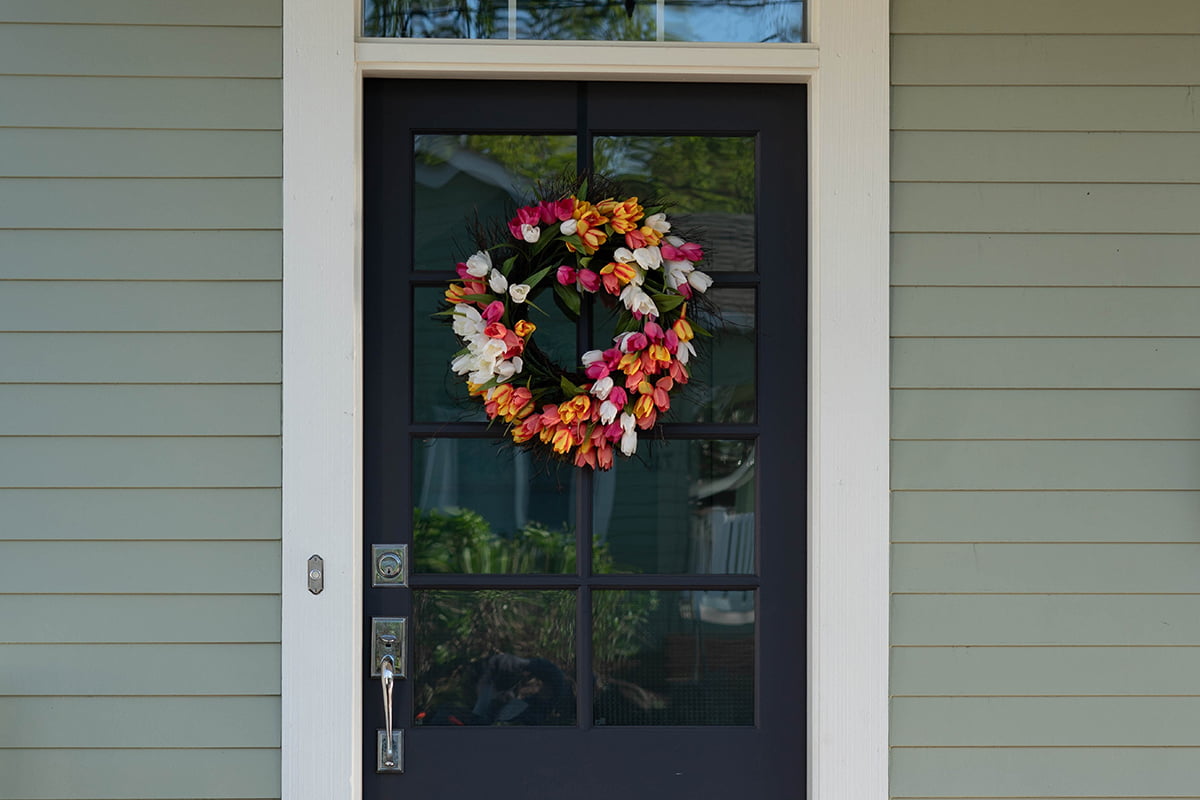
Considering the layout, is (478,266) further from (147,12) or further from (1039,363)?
(1039,363)

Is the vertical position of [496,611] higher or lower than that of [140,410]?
lower

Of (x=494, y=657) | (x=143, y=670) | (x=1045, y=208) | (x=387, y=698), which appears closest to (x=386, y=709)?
(x=387, y=698)

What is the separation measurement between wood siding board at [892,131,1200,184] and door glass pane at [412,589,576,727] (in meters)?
1.13

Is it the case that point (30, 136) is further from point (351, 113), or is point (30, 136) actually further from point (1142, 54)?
point (1142, 54)

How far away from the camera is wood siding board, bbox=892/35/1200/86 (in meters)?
2.06

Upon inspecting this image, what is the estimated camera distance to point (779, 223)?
6.95 ft

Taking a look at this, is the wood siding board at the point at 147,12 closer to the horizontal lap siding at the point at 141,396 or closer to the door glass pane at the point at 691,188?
the horizontal lap siding at the point at 141,396

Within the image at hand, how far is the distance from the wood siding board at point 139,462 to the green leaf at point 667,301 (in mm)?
800

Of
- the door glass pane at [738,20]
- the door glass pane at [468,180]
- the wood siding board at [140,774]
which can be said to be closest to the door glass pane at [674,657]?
the wood siding board at [140,774]

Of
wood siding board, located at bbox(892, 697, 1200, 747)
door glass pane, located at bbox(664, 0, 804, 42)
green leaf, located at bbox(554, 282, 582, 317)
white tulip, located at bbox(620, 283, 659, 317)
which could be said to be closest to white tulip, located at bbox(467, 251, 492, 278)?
green leaf, located at bbox(554, 282, 582, 317)

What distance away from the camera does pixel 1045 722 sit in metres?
2.05

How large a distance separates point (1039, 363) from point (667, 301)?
76 cm

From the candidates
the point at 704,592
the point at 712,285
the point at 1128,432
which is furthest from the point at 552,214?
the point at 1128,432

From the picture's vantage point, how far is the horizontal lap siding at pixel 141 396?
6.61 ft
